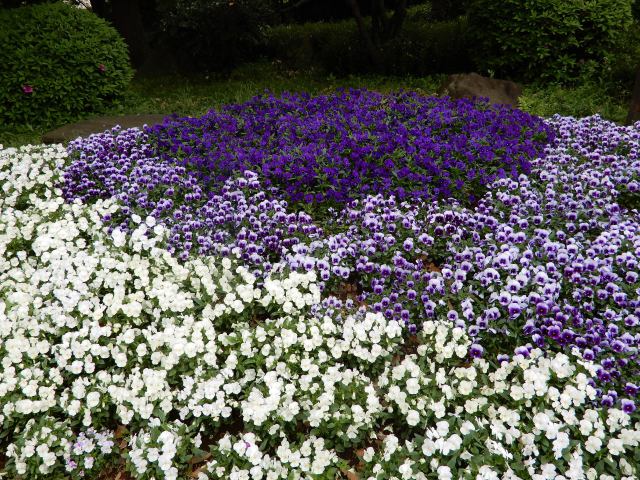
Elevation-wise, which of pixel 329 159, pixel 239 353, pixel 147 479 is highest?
pixel 329 159

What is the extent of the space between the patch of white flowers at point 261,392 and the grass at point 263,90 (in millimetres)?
5790

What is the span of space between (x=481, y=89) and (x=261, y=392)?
6895mm

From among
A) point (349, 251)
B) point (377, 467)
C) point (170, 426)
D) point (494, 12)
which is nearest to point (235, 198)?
point (349, 251)

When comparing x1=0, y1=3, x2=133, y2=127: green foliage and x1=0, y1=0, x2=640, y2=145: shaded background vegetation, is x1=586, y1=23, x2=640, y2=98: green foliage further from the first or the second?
x1=0, y1=3, x2=133, y2=127: green foliage

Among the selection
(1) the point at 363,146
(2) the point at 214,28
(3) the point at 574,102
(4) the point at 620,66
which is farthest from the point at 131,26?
(1) the point at 363,146

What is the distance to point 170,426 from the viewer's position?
10.9ft

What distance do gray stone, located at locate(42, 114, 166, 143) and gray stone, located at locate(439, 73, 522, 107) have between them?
4.39 metres

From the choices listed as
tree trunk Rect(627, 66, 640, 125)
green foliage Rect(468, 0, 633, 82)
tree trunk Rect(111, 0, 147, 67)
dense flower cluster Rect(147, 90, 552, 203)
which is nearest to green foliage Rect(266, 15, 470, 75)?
green foliage Rect(468, 0, 633, 82)

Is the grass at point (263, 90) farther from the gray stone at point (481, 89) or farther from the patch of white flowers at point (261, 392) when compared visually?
the patch of white flowers at point (261, 392)

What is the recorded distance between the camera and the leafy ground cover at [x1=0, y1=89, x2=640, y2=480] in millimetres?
3152

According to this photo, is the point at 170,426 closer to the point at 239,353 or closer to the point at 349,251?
the point at 239,353

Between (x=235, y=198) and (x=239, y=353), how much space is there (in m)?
2.03

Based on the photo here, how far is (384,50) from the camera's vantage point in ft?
43.0

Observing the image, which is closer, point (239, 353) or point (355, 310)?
point (239, 353)
